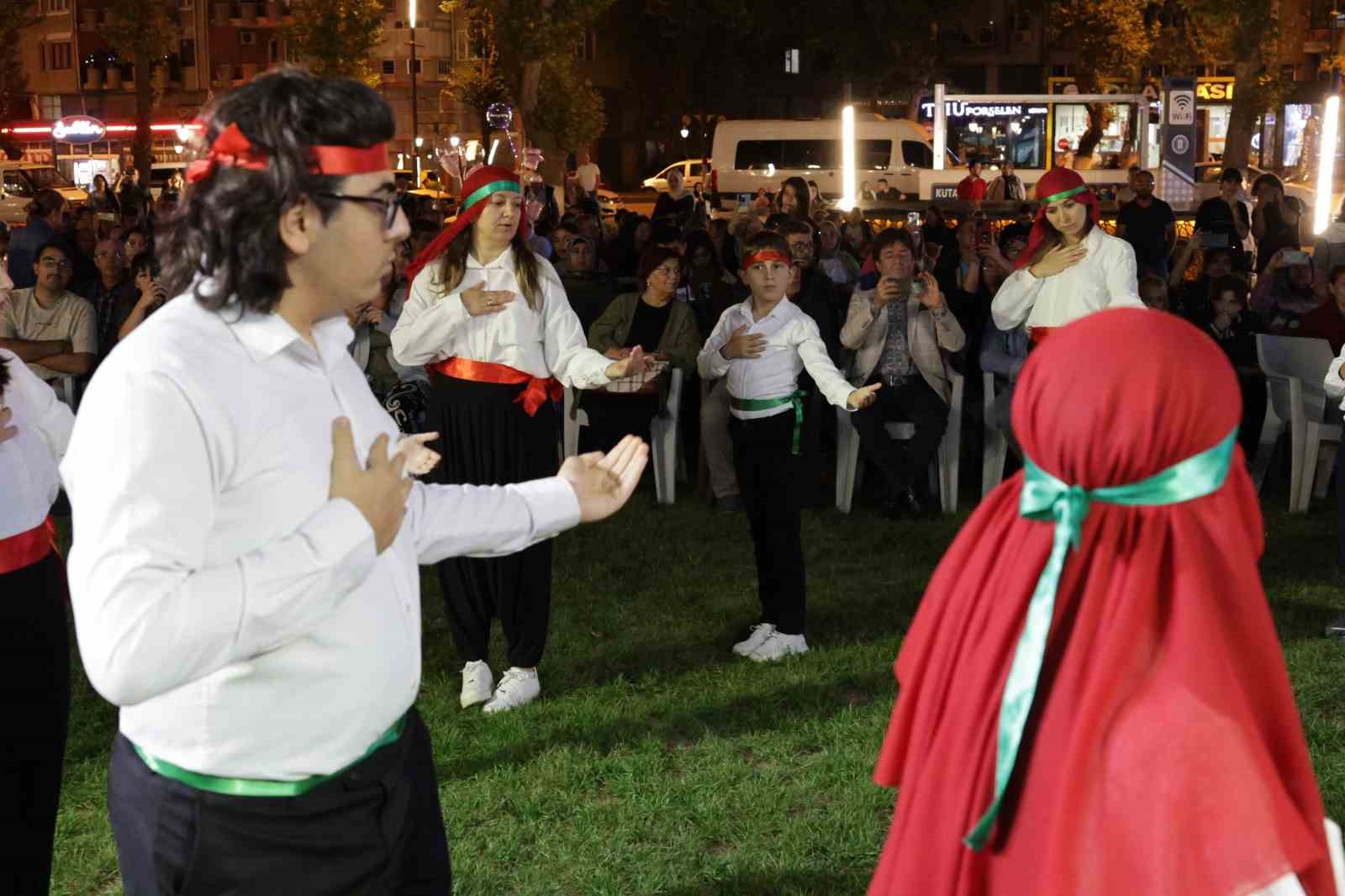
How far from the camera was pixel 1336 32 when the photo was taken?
5350cm

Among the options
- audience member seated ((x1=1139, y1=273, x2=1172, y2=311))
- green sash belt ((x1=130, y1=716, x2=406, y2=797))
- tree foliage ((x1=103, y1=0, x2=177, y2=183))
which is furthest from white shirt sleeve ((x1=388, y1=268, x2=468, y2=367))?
tree foliage ((x1=103, y1=0, x2=177, y2=183))

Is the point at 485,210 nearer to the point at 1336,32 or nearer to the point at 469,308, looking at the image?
the point at 469,308

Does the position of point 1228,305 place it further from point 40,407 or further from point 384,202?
point 384,202

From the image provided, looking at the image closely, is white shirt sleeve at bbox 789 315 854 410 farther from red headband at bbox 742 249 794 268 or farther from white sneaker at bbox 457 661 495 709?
white sneaker at bbox 457 661 495 709

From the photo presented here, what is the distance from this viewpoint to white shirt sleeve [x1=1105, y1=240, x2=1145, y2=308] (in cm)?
772

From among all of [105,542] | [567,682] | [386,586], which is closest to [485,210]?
[567,682]

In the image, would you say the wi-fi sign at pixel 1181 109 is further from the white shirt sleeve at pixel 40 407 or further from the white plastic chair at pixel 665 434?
the white shirt sleeve at pixel 40 407

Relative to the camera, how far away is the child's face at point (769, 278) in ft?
23.4

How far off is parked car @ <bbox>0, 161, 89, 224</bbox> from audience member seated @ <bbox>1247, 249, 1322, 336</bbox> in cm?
2249

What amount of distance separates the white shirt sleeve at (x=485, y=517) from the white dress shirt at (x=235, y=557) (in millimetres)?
108

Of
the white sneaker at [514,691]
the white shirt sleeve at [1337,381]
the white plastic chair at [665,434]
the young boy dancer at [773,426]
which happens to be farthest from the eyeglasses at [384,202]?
the white plastic chair at [665,434]

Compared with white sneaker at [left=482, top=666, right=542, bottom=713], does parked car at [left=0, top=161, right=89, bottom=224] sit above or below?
above

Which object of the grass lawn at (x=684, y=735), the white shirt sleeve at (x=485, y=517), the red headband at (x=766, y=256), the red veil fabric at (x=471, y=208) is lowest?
the grass lawn at (x=684, y=735)

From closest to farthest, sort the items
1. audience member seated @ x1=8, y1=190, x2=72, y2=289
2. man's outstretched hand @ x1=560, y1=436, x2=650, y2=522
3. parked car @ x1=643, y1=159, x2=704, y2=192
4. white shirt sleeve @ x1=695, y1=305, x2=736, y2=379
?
1. man's outstretched hand @ x1=560, y1=436, x2=650, y2=522
2. white shirt sleeve @ x1=695, y1=305, x2=736, y2=379
3. audience member seated @ x1=8, y1=190, x2=72, y2=289
4. parked car @ x1=643, y1=159, x2=704, y2=192
